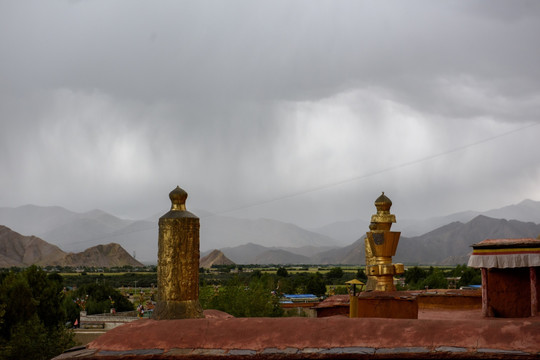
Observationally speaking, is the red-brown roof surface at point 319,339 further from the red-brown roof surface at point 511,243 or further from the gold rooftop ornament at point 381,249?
the gold rooftop ornament at point 381,249

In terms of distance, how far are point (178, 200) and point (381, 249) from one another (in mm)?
5315

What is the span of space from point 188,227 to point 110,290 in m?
53.8

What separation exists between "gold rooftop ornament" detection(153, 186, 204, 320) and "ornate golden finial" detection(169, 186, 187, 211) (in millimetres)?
33

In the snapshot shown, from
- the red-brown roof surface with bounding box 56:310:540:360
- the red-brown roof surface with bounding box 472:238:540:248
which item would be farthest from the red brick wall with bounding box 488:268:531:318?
the red-brown roof surface with bounding box 56:310:540:360

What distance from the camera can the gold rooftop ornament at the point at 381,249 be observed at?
11.7 meters

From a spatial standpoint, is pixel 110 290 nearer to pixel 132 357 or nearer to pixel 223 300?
pixel 223 300

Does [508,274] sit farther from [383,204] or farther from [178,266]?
[178,266]

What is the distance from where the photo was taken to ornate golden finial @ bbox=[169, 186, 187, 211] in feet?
27.5

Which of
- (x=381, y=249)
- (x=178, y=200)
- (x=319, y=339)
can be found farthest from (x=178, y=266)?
(x=381, y=249)

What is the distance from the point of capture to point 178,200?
8398 mm

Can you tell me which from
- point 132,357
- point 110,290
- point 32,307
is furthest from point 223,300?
point 110,290

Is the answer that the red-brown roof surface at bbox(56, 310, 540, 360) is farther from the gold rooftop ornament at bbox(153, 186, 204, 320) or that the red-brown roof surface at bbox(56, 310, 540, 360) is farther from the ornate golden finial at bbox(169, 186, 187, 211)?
the ornate golden finial at bbox(169, 186, 187, 211)

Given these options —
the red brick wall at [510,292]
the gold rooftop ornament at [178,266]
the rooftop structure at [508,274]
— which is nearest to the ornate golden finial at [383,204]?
the rooftop structure at [508,274]

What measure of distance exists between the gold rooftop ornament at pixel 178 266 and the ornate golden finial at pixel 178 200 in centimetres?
3
